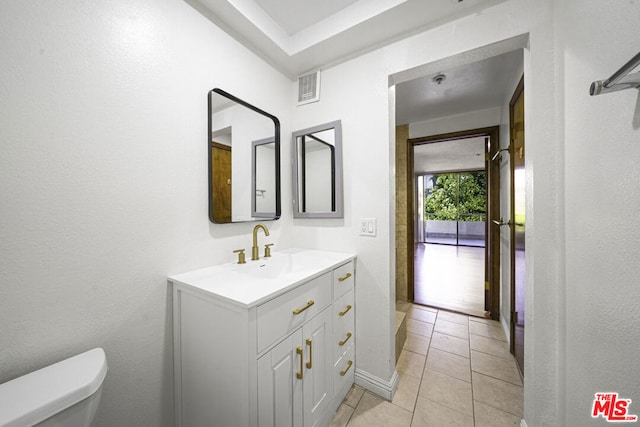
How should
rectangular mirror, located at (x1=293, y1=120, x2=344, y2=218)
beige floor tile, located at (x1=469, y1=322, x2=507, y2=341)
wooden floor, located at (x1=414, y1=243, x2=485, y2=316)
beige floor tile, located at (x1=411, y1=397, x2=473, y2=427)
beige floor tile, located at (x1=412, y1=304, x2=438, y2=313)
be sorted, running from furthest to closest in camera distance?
Result: wooden floor, located at (x1=414, y1=243, x2=485, y2=316), beige floor tile, located at (x1=412, y1=304, x2=438, y2=313), beige floor tile, located at (x1=469, y1=322, x2=507, y2=341), rectangular mirror, located at (x1=293, y1=120, x2=344, y2=218), beige floor tile, located at (x1=411, y1=397, x2=473, y2=427)

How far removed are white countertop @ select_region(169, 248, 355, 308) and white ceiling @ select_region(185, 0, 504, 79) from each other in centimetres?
145

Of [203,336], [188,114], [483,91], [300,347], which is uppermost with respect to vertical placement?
[483,91]

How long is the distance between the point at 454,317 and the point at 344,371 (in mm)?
1785

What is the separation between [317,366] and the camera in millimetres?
1240

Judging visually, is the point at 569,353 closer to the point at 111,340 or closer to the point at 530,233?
the point at 530,233

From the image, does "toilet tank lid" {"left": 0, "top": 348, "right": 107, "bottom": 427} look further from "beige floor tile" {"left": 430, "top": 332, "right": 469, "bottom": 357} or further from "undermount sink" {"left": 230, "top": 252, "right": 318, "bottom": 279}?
"beige floor tile" {"left": 430, "top": 332, "right": 469, "bottom": 357}

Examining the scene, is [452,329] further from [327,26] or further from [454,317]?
[327,26]

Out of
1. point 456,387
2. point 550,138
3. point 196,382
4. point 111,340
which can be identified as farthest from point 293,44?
point 456,387

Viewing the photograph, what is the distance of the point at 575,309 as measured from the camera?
962 mm

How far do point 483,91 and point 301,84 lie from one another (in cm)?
185

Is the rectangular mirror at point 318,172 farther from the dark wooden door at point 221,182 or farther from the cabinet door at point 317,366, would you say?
the cabinet door at point 317,366

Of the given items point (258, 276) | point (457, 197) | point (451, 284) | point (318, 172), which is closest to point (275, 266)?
point (258, 276)

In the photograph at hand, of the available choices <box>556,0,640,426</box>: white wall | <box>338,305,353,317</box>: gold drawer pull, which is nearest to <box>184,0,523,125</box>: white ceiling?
<box>556,0,640,426</box>: white wall

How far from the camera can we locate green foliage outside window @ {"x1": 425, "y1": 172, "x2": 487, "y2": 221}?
26.1 feet
